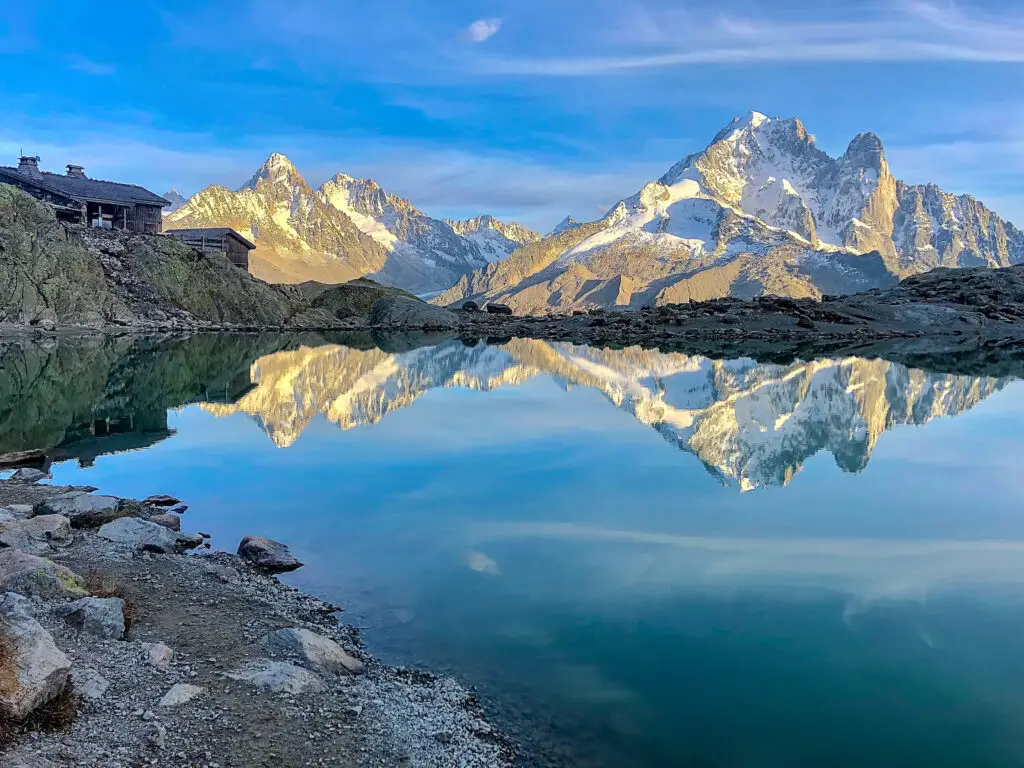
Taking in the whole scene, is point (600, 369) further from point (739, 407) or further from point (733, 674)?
point (733, 674)

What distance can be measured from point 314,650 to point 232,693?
1325 mm

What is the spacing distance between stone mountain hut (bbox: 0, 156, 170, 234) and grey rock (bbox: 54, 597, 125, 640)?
270 ft

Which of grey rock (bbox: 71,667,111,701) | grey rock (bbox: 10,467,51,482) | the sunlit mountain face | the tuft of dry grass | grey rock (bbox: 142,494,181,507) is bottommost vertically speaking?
grey rock (bbox: 10,467,51,482)

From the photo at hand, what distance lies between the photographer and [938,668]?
10.5m

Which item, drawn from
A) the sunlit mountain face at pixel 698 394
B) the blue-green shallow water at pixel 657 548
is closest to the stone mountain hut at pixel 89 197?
the sunlit mountain face at pixel 698 394

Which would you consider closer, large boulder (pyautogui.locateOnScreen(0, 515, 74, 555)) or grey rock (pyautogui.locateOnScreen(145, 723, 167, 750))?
grey rock (pyautogui.locateOnScreen(145, 723, 167, 750))

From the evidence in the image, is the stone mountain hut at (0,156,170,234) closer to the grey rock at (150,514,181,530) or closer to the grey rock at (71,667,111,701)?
the grey rock at (150,514,181,530)

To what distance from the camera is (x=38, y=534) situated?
14.4 metres

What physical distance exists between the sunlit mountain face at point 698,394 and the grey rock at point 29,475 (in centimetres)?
750

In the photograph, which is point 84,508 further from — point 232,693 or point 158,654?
point 232,693

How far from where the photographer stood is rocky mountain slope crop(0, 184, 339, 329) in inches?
2717

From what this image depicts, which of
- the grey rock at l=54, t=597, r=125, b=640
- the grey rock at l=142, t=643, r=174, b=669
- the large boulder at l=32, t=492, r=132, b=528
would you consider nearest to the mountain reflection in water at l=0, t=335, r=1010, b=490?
the large boulder at l=32, t=492, r=132, b=528

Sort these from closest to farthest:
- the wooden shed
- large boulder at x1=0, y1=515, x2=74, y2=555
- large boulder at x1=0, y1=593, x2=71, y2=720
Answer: large boulder at x1=0, y1=593, x2=71, y2=720 < large boulder at x1=0, y1=515, x2=74, y2=555 < the wooden shed

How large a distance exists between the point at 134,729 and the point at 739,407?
3012 cm
